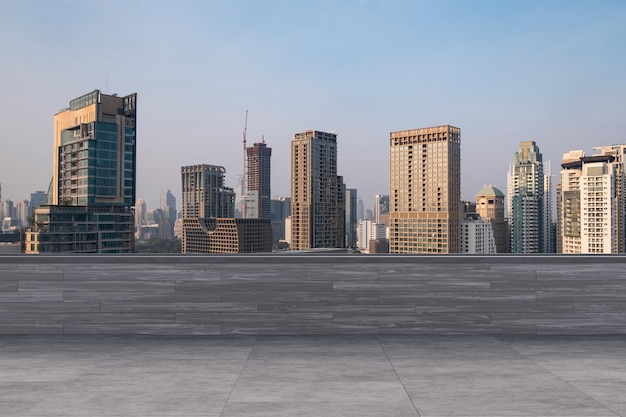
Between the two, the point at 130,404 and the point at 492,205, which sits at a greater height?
the point at 492,205

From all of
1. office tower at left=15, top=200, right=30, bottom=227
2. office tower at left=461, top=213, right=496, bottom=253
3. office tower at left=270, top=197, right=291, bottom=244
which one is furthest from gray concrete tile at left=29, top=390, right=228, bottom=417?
office tower at left=270, top=197, right=291, bottom=244

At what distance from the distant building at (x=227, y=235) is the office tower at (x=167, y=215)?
399 cm

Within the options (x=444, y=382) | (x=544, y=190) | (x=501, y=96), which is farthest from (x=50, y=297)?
(x=544, y=190)

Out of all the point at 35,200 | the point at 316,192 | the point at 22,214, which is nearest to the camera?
the point at 22,214

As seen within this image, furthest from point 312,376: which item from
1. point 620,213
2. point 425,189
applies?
point 425,189

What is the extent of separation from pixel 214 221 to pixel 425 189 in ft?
149

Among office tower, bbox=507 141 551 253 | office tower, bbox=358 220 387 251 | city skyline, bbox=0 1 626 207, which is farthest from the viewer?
office tower, bbox=507 141 551 253

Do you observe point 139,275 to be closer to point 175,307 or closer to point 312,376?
point 175,307

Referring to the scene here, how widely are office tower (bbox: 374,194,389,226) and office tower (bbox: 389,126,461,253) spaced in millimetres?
10996

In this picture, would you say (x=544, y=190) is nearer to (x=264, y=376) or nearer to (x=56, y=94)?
(x=56, y=94)

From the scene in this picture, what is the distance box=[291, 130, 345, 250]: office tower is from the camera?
128 metres

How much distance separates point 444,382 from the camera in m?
3.48

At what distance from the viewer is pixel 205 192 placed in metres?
140

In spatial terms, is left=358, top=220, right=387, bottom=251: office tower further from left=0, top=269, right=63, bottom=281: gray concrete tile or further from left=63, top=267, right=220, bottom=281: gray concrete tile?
left=0, top=269, right=63, bottom=281: gray concrete tile
